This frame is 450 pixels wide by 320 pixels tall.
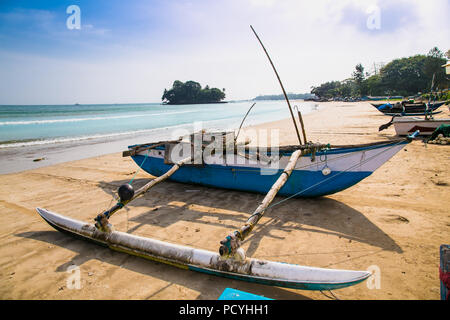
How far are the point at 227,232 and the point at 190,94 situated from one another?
4787 inches

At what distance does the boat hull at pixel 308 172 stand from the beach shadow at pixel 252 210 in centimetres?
28

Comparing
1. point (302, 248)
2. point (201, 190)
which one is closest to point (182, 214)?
point (201, 190)

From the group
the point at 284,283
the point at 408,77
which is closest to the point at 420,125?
the point at 284,283

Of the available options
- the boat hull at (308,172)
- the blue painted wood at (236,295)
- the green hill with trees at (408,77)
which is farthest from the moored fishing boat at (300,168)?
the green hill with trees at (408,77)

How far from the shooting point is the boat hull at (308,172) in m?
4.46

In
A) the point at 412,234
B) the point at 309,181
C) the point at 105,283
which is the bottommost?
the point at 105,283

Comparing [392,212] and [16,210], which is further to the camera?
[16,210]

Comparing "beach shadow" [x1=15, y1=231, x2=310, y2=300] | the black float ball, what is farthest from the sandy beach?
the black float ball

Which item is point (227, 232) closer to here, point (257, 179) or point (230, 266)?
point (230, 266)

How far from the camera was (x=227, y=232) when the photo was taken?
4.12 meters

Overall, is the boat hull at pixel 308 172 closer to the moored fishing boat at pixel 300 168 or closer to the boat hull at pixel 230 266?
the moored fishing boat at pixel 300 168
